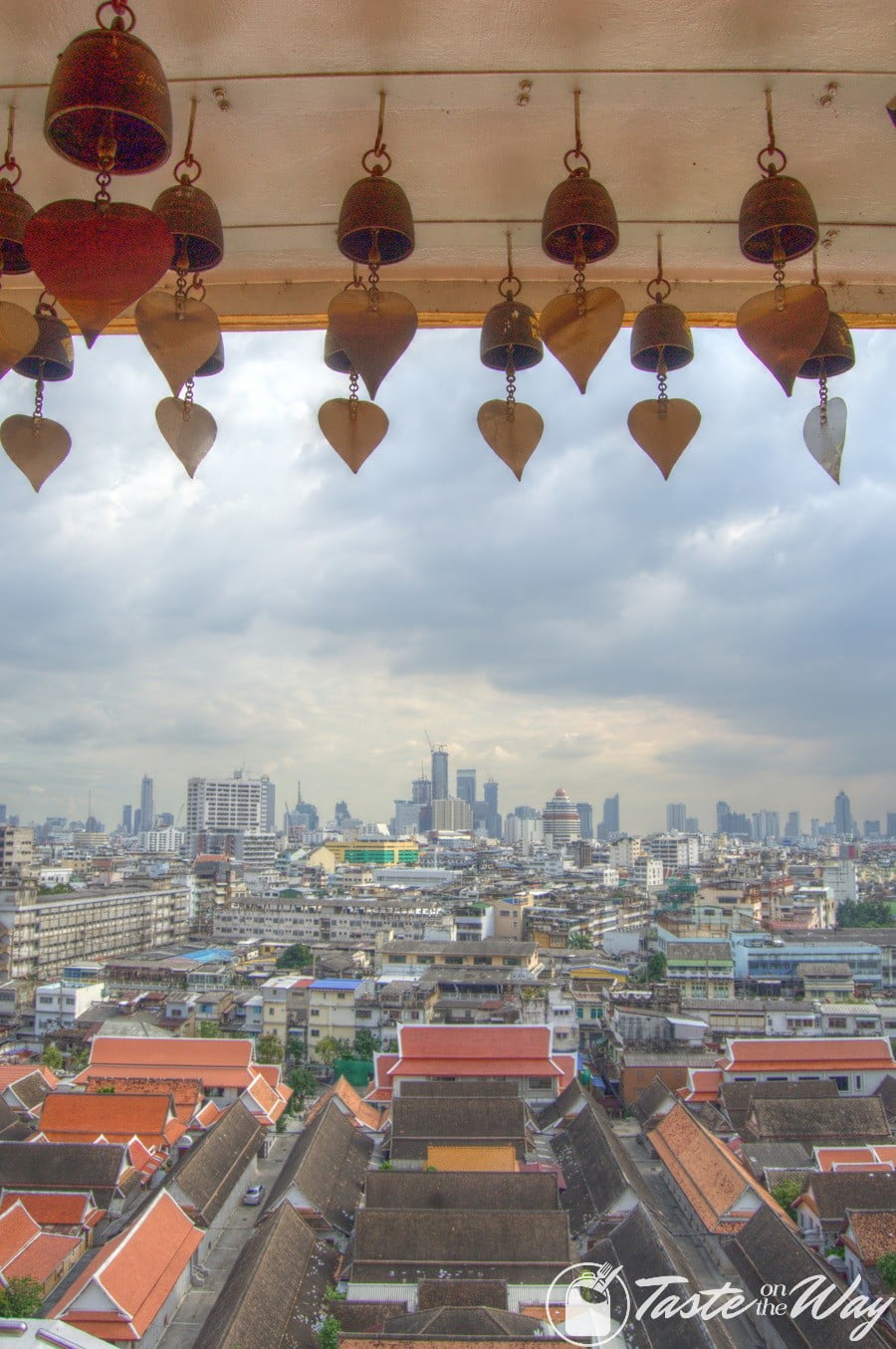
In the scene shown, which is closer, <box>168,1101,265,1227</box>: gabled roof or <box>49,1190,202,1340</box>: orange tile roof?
<box>49,1190,202,1340</box>: orange tile roof

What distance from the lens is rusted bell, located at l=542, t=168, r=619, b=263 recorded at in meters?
1.19

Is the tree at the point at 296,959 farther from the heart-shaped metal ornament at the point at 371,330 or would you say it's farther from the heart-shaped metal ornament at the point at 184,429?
the heart-shaped metal ornament at the point at 371,330

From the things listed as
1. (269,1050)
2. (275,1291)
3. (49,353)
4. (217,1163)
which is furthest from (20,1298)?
(269,1050)

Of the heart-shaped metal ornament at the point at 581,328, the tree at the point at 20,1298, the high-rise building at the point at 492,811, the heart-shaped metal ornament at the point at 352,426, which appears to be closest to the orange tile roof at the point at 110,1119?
the tree at the point at 20,1298

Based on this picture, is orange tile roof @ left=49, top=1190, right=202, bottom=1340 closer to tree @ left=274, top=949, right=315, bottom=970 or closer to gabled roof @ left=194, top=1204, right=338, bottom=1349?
gabled roof @ left=194, top=1204, right=338, bottom=1349

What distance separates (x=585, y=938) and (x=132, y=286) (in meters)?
26.6

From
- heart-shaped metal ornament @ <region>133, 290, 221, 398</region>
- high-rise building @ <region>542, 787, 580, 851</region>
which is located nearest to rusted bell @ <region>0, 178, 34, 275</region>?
heart-shaped metal ornament @ <region>133, 290, 221, 398</region>

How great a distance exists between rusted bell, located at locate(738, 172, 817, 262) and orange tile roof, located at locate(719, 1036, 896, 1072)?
13.5m

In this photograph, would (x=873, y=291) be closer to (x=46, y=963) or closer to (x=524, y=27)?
(x=524, y=27)

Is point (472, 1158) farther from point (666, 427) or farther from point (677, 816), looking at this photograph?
point (677, 816)

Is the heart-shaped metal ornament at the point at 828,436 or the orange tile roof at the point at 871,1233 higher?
the heart-shaped metal ornament at the point at 828,436

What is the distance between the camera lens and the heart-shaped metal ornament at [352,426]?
1.43m

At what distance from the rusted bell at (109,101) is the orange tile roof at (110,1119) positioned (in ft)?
38.2

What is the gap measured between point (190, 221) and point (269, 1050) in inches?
598
